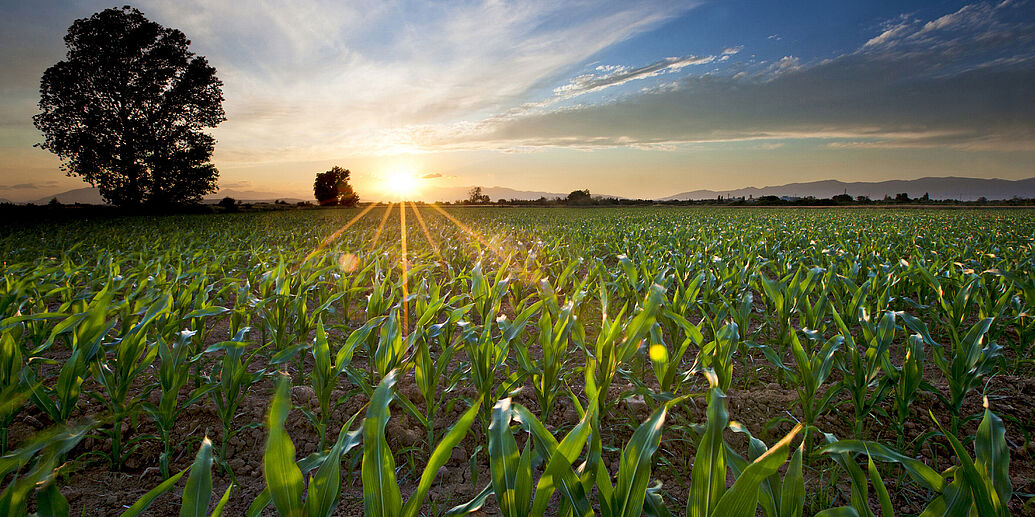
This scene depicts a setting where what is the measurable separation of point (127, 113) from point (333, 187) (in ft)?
181

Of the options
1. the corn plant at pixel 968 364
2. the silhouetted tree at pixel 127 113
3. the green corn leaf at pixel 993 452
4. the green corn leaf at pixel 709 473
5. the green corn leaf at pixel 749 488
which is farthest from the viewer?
the silhouetted tree at pixel 127 113

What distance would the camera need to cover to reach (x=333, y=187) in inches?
3162

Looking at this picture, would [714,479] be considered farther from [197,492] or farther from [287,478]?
[197,492]

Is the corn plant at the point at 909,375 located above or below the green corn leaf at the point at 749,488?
below

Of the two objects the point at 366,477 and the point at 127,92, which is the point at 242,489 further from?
the point at 127,92

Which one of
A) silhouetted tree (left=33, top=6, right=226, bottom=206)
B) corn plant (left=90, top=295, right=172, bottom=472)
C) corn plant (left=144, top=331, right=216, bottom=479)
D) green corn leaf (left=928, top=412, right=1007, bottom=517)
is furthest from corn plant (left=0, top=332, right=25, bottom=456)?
silhouetted tree (left=33, top=6, right=226, bottom=206)

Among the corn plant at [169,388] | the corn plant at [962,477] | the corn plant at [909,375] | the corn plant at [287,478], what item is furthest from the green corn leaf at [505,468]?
the corn plant at [909,375]

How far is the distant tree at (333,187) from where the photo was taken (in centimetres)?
7925

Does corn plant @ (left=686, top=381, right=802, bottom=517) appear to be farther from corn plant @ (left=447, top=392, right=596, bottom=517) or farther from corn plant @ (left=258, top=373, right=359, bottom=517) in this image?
corn plant @ (left=258, top=373, right=359, bottom=517)

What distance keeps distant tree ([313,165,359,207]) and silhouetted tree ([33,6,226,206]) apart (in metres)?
49.7

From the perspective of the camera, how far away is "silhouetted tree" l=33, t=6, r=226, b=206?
25156 millimetres

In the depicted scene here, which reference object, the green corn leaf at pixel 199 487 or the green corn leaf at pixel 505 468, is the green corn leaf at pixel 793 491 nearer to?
the green corn leaf at pixel 505 468

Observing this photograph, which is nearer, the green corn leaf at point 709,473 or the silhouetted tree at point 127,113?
the green corn leaf at point 709,473

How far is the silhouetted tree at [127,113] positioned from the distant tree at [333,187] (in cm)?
4970
